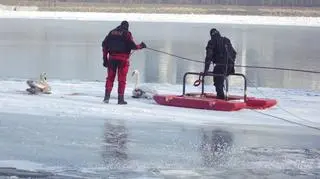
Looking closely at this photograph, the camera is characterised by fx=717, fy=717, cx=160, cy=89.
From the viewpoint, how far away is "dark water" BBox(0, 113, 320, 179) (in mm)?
6328

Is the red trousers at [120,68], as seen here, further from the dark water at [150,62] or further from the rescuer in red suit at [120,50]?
the dark water at [150,62]

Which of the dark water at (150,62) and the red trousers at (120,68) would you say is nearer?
the red trousers at (120,68)

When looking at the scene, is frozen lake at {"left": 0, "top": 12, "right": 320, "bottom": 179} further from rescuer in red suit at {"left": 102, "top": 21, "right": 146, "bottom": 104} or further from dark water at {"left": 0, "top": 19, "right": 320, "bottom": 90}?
dark water at {"left": 0, "top": 19, "right": 320, "bottom": 90}

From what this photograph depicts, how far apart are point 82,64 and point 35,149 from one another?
1406 centimetres

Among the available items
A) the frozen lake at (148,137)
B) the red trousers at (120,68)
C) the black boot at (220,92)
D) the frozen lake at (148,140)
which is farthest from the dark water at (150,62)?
the frozen lake at (148,140)

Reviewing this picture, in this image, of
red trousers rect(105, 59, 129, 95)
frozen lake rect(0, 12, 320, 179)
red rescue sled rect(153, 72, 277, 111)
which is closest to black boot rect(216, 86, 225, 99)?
red rescue sled rect(153, 72, 277, 111)

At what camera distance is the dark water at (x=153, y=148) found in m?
6.33

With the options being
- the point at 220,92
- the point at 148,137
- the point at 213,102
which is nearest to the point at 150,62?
the point at 220,92

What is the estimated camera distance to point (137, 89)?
12.2 m

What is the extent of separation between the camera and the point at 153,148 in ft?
24.6

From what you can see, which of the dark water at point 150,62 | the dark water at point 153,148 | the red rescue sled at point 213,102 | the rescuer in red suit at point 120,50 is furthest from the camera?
the dark water at point 150,62

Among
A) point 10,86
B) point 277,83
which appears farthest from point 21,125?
point 277,83

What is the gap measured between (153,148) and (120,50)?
3.94m

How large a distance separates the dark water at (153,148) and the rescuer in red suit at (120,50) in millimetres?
1728
